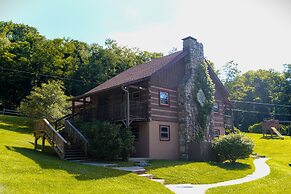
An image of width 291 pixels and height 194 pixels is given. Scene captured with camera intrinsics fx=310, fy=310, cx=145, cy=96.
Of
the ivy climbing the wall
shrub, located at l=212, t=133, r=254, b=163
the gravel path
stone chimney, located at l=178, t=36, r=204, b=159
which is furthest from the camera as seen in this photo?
the ivy climbing the wall

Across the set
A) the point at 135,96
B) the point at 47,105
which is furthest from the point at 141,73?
the point at 47,105

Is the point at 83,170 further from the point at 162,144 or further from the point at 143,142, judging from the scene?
the point at 162,144

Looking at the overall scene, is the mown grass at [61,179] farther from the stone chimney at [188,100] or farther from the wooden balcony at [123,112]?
the stone chimney at [188,100]

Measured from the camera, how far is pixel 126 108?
21391 mm

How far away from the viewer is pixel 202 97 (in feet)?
A: 85.0

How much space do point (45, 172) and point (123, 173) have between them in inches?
143

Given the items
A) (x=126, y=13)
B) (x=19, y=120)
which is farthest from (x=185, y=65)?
(x=19, y=120)

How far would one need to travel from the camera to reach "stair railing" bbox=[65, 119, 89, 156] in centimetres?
1988

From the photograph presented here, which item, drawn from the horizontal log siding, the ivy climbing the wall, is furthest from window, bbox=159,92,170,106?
the ivy climbing the wall

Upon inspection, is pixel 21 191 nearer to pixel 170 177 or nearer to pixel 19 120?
pixel 170 177

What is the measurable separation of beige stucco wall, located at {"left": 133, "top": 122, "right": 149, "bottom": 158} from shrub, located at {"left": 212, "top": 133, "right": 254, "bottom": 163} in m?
5.17

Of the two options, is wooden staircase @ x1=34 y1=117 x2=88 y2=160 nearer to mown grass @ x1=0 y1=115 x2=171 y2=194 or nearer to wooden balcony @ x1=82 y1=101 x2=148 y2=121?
mown grass @ x1=0 y1=115 x2=171 y2=194

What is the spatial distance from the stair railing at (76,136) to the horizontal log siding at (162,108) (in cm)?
517

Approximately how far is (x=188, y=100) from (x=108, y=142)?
28.1 ft
